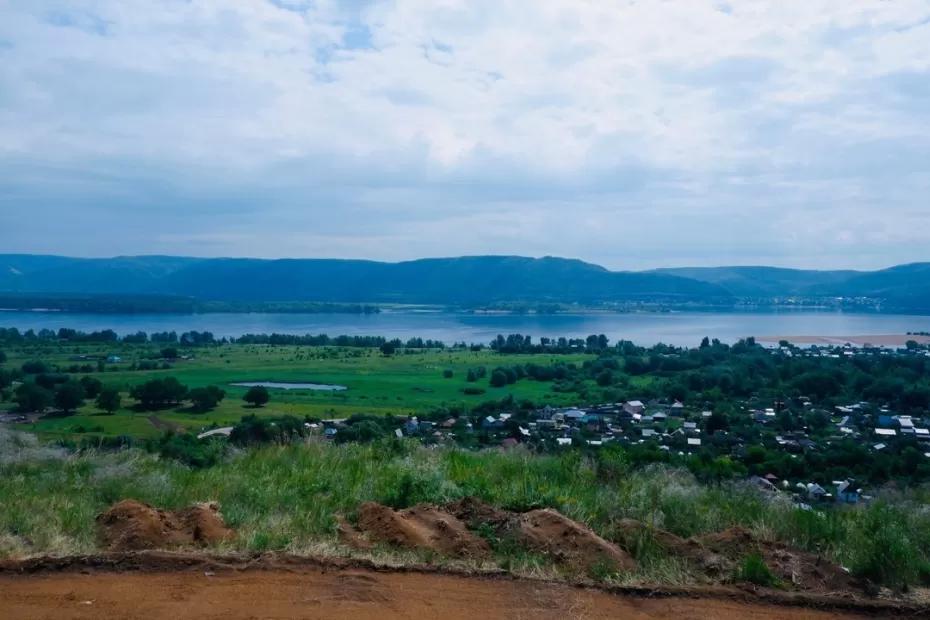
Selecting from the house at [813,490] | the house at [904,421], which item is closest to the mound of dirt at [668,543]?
the house at [813,490]

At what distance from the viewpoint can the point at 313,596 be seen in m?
4.57

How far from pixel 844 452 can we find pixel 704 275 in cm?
10966

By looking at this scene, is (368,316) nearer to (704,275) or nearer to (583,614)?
(704,275)

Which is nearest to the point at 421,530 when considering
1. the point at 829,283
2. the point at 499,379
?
the point at 499,379

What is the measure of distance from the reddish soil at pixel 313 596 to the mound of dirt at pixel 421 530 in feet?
1.44

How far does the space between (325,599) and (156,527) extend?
1834mm

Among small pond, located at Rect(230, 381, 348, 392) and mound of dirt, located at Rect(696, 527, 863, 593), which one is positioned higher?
mound of dirt, located at Rect(696, 527, 863, 593)

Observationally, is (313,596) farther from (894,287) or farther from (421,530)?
(894,287)

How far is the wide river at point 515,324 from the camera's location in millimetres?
59219

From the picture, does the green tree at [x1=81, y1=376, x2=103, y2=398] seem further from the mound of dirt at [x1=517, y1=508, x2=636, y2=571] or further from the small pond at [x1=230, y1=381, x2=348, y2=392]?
the mound of dirt at [x1=517, y1=508, x2=636, y2=571]

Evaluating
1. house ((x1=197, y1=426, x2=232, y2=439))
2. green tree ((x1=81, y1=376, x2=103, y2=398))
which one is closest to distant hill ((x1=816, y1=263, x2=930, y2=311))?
green tree ((x1=81, y1=376, x2=103, y2=398))

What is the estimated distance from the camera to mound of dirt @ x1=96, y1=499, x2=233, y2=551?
17.9 ft

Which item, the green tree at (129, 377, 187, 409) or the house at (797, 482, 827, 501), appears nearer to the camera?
the house at (797, 482, 827, 501)

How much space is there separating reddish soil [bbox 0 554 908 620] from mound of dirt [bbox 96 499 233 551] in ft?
1.21
